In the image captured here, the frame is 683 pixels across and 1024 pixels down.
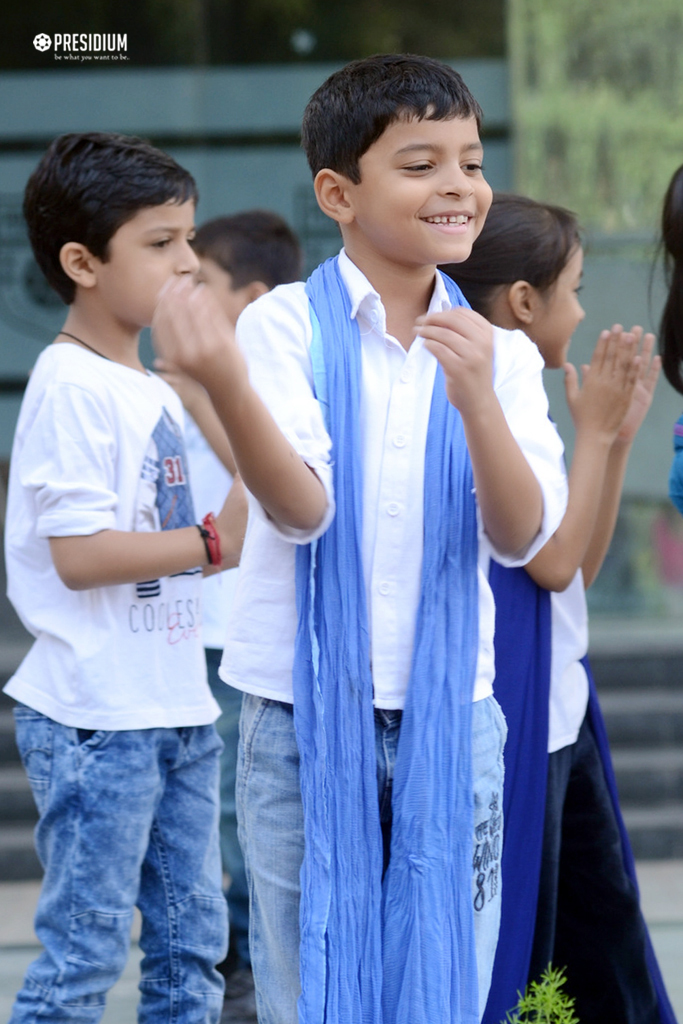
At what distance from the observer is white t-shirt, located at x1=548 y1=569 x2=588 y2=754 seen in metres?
2.21

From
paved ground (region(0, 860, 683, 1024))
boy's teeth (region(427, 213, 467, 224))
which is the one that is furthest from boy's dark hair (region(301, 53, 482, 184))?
paved ground (region(0, 860, 683, 1024))

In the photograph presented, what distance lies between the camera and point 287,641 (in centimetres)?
153

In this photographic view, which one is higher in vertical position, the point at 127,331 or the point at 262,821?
the point at 127,331

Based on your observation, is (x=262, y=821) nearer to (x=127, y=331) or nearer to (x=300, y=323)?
(x=300, y=323)

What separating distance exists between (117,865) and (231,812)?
0.96 metres

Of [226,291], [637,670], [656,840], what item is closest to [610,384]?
[226,291]

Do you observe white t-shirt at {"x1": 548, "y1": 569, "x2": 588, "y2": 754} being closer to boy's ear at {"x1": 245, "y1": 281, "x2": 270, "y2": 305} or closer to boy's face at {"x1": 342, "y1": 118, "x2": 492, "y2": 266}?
boy's face at {"x1": 342, "y1": 118, "x2": 492, "y2": 266}

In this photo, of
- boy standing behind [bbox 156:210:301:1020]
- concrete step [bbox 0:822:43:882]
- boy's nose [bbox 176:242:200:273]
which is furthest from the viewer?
concrete step [bbox 0:822:43:882]

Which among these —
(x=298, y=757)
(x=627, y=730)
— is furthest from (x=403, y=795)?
(x=627, y=730)

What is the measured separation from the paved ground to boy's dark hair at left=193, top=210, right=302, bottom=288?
5.71 ft

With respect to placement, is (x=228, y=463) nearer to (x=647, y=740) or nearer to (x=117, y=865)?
(x=117, y=865)

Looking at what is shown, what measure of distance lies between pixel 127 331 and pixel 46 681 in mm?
624

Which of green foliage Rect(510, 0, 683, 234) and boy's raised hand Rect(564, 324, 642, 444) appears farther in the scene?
green foliage Rect(510, 0, 683, 234)

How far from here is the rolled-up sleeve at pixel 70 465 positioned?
197 centimetres
